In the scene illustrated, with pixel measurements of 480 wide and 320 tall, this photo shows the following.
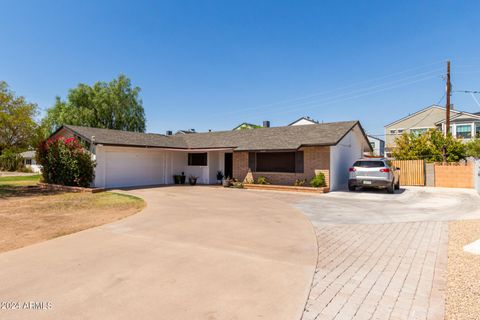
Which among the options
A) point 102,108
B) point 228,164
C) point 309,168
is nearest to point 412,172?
point 309,168

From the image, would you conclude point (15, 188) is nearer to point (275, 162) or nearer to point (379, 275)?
point (275, 162)

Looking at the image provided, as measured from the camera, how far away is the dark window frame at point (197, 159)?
1989 centimetres

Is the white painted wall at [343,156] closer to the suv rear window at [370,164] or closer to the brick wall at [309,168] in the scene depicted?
the brick wall at [309,168]

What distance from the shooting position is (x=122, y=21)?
1433cm

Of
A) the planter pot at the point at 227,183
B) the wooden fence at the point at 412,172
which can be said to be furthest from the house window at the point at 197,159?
the wooden fence at the point at 412,172

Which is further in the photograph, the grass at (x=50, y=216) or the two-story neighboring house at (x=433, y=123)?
the two-story neighboring house at (x=433, y=123)

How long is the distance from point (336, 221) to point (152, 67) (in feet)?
58.7

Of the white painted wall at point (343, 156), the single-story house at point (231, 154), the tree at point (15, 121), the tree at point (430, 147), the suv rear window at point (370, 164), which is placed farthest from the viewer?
the tree at point (430, 147)

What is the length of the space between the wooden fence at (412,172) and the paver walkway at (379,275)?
13163 millimetres

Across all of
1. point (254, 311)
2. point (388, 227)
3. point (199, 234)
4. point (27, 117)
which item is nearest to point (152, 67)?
point (27, 117)

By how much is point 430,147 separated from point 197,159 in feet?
59.6

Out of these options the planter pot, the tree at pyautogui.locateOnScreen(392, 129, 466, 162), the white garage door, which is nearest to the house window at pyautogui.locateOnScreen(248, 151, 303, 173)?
the planter pot

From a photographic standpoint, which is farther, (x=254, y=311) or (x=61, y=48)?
(x=61, y=48)

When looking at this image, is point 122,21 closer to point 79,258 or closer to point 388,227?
point 79,258
